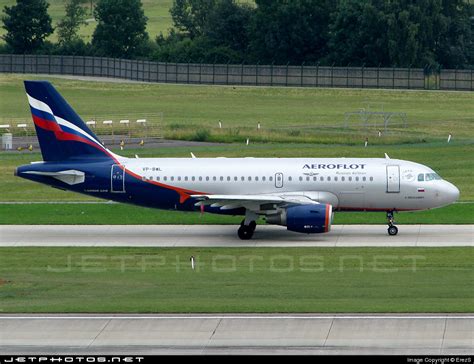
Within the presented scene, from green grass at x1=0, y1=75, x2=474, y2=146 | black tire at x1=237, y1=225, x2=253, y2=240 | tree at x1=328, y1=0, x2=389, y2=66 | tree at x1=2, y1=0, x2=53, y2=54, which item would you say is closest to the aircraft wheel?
black tire at x1=237, y1=225, x2=253, y2=240

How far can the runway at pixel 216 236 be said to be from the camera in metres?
46.8

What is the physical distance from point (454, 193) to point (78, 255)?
15.4 meters

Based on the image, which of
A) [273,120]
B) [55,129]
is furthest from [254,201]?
[273,120]

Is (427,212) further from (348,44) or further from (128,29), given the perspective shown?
(128,29)

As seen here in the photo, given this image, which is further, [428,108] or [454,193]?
[428,108]

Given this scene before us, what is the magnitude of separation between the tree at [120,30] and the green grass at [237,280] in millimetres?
103519

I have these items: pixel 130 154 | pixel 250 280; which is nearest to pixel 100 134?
pixel 130 154

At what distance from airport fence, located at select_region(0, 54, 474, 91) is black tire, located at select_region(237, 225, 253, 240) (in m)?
77.7

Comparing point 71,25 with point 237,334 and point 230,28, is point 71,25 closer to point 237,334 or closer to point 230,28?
point 230,28

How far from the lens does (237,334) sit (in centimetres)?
2986

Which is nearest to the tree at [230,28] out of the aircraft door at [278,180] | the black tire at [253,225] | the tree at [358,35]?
the tree at [358,35]

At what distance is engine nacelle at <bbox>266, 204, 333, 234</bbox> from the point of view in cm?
4634

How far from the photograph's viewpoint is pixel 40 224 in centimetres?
5169

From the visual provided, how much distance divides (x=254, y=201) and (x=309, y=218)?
2.31m
